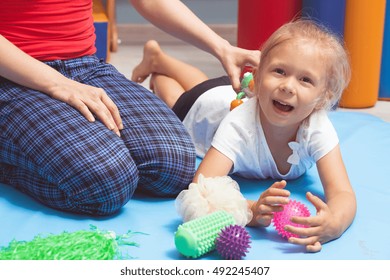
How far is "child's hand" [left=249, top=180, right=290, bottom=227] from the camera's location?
1038 mm

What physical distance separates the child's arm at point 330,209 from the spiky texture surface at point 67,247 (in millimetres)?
278

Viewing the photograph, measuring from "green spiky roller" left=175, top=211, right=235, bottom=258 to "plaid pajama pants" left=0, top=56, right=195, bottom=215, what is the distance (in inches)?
7.4

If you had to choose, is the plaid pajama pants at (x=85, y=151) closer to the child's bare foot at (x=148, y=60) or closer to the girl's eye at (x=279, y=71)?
the girl's eye at (x=279, y=71)

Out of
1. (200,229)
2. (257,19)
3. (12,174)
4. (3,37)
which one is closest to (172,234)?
(200,229)

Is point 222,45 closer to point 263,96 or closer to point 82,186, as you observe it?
point 263,96

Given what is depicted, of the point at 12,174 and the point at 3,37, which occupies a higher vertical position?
the point at 3,37

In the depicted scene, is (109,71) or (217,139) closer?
(217,139)

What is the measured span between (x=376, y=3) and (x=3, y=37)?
1.24 meters

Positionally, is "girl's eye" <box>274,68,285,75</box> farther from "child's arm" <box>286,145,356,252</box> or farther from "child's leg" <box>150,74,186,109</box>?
"child's leg" <box>150,74,186,109</box>

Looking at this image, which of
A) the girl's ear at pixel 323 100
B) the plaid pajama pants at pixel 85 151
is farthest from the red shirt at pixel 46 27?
the girl's ear at pixel 323 100

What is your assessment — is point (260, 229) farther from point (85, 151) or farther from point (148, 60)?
point (148, 60)

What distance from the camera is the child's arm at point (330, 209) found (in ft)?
3.42

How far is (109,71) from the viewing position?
4.63ft
